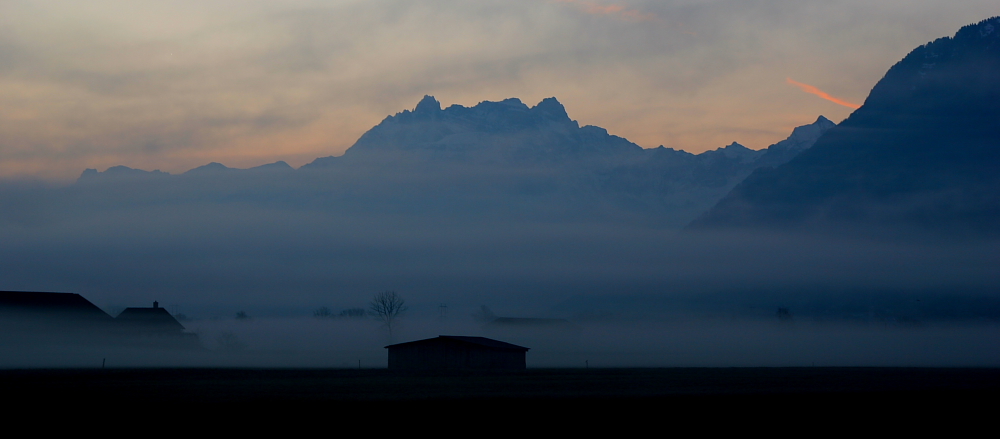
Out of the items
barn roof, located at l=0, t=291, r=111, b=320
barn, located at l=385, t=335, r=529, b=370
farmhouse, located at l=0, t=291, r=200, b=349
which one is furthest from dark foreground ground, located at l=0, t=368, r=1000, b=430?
barn roof, located at l=0, t=291, r=111, b=320

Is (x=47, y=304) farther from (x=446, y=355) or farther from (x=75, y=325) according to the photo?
(x=446, y=355)

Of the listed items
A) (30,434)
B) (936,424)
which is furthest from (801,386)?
(30,434)

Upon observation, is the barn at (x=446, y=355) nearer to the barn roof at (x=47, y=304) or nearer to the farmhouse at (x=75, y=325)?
the farmhouse at (x=75, y=325)

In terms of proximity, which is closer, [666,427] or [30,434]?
[30,434]

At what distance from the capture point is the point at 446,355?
112 m

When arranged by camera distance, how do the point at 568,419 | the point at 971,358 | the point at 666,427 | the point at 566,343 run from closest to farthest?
1. the point at 666,427
2. the point at 568,419
3. the point at 971,358
4. the point at 566,343

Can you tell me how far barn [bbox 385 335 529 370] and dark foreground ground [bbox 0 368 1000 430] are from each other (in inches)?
1230

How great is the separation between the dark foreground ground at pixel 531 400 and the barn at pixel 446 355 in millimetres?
31250

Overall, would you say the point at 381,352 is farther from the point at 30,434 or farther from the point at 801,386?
the point at 30,434

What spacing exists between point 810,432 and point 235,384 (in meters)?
47.0

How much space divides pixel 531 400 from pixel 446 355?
57368 mm

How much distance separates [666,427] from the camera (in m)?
40.9

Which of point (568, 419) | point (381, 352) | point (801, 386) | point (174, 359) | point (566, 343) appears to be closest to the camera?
point (568, 419)

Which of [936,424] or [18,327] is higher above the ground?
[18,327]
